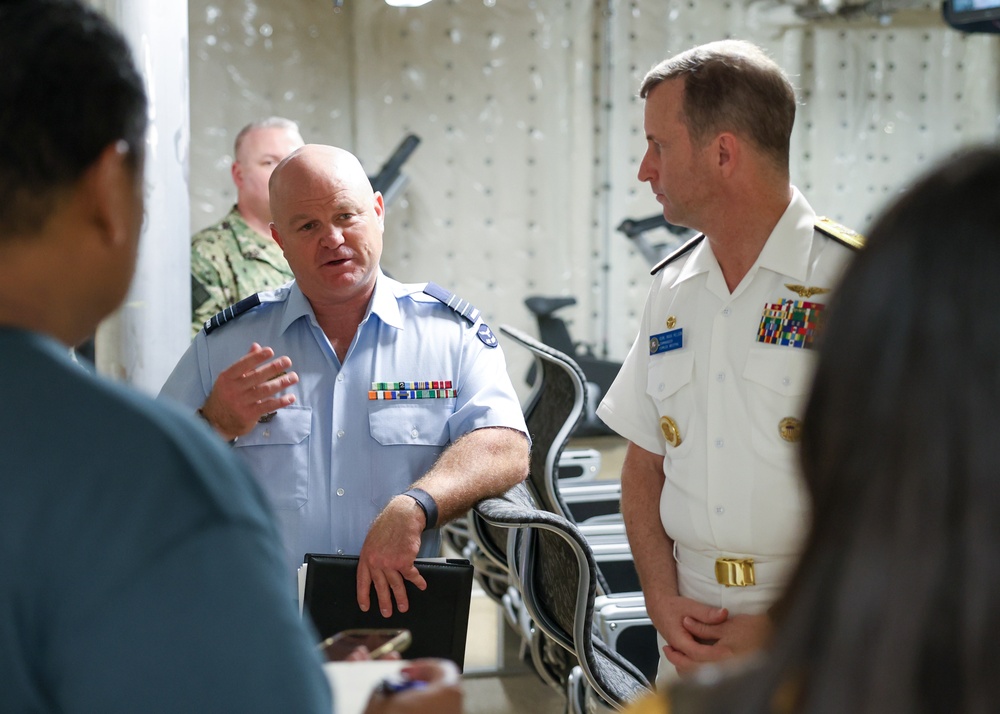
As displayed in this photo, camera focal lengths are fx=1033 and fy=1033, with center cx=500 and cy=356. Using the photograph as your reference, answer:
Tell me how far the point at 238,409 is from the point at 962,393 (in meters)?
1.47

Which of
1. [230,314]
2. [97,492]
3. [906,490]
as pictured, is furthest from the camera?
[230,314]

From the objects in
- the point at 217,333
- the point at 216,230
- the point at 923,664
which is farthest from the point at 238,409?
the point at 216,230

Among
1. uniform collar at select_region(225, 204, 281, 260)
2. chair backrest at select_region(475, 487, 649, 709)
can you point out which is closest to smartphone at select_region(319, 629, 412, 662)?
chair backrest at select_region(475, 487, 649, 709)

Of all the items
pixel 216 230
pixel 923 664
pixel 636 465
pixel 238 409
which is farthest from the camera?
pixel 216 230

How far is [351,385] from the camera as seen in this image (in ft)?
6.99

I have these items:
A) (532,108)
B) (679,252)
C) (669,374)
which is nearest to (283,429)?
(669,374)

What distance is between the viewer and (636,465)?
83.5 inches

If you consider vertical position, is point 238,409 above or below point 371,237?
below

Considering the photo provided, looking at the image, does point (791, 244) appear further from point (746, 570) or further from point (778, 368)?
point (746, 570)

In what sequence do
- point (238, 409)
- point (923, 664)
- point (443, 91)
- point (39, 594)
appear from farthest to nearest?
point (443, 91), point (238, 409), point (39, 594), point (923, 664)

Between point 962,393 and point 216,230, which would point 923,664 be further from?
Answer: point 216,230

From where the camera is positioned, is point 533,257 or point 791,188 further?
point 533,257

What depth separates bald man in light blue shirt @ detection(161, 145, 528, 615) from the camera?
206 centimetres

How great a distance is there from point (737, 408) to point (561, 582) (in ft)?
1.64
